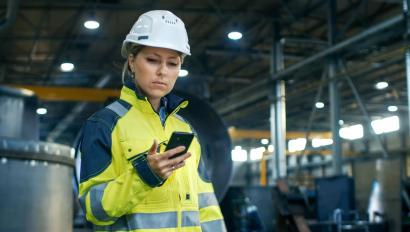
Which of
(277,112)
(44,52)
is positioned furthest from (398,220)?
(44,52)

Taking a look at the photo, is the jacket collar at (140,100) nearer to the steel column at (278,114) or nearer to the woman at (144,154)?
the woman at (144,154)

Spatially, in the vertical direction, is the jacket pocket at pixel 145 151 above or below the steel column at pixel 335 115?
below

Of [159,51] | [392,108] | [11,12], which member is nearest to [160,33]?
[159,51]

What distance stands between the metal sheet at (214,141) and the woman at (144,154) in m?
5.05

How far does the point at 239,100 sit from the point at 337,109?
5.40 m

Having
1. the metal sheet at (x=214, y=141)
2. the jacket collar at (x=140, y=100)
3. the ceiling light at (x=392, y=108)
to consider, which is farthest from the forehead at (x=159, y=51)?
the ceiling light at (x=392, y=108)

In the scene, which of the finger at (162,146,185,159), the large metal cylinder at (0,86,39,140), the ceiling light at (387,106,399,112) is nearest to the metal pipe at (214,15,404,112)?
the large metal cylinder at (0,86,39,140)

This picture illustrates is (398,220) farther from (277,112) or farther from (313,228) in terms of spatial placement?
(277,112)

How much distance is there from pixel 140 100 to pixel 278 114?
10.3 metres

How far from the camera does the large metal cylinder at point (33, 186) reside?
10.1ft

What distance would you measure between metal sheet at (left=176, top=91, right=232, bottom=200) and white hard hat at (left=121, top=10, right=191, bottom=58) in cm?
506

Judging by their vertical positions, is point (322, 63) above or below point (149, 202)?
above

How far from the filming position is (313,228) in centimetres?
842

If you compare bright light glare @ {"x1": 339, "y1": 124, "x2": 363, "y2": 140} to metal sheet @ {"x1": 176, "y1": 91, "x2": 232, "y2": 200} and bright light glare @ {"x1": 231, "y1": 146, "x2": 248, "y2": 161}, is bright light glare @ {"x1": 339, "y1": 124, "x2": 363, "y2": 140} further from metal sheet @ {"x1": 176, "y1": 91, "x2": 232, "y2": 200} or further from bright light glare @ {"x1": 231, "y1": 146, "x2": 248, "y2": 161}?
metal sheet @ {"x1": 176, "y1": 91, "x2": 232, "y2": 200}
